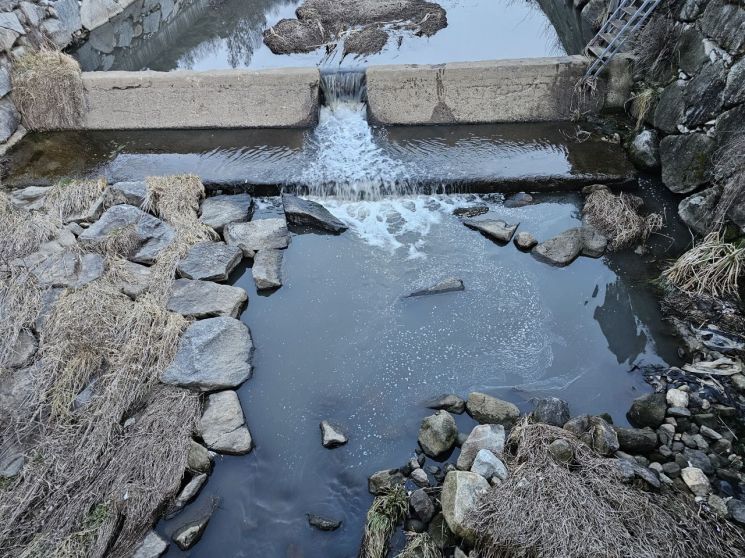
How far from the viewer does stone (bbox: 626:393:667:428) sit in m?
4.01

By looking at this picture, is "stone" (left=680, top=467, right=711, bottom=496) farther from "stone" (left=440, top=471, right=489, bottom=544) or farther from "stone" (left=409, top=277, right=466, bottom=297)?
"stone" (left=409, top=277, right=466, bottom=297)

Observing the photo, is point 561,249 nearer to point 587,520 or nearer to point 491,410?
point 491,410

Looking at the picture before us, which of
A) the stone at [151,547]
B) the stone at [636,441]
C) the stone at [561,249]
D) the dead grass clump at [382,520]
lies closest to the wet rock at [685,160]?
the stone at [561,249]

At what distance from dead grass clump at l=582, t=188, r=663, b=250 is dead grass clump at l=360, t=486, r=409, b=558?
138 inches

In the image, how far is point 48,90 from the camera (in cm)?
707

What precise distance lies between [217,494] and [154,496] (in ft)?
1.35

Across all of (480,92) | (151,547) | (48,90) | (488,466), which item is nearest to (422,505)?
(488,466)

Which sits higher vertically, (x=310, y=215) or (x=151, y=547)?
(x=310, y=215)

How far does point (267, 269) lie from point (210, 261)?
573mm

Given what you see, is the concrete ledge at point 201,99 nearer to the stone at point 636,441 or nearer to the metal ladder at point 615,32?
the metal ladder at point 615,32

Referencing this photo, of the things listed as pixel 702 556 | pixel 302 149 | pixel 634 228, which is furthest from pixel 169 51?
pixel 702 556

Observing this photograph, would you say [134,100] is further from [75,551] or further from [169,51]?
[75,551]

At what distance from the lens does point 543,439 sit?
372 centimetres

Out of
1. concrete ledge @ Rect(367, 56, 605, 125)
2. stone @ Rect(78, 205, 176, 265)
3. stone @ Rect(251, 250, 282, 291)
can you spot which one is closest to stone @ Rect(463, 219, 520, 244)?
concrete ledge @ Rect(367, 56, 605, 125)
